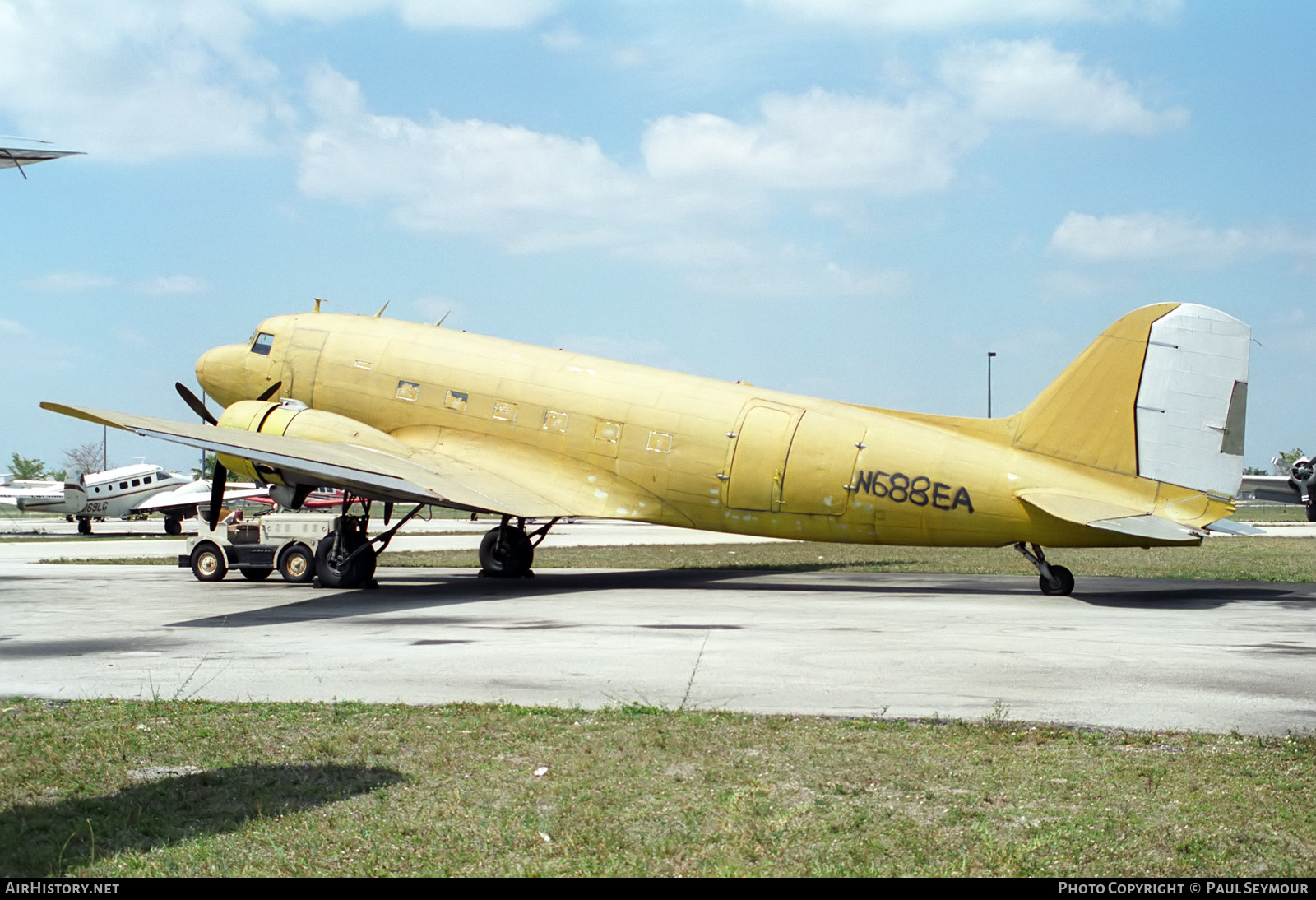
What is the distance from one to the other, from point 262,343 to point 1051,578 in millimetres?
18687

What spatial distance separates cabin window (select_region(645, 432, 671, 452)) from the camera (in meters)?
23.0

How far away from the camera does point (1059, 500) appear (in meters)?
19.8

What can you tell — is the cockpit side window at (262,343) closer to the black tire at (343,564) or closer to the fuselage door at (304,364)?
the fuselage door at (304,364)

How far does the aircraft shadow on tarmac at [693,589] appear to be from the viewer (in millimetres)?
19188

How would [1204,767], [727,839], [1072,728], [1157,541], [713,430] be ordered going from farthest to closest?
[713,430] < [1157,541] < [1072,728] < [1204,767] < [727,839]

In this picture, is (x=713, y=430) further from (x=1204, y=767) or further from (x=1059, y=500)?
(x=1204, y=767)

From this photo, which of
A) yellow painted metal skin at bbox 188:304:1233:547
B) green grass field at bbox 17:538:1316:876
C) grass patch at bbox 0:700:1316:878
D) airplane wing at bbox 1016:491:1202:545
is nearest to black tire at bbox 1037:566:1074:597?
yellow painted metal skin at bbox 188:304:1233:547

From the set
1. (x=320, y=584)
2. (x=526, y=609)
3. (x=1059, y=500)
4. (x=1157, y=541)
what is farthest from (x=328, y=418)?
(x=1157, y=541)

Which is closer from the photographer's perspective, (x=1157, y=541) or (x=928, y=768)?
(x=928, y=768)

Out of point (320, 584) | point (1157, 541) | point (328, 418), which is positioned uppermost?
point (328, 418)

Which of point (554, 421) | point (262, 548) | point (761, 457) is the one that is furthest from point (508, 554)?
point (761, 457)

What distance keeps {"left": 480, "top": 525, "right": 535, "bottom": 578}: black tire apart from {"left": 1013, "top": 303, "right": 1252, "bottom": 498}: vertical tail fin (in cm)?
1200

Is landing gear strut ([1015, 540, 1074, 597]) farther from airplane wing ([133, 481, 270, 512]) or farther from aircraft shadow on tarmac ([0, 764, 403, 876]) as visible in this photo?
airplane wing ([133, 481, 270, 512])

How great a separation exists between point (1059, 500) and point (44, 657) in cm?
1625
